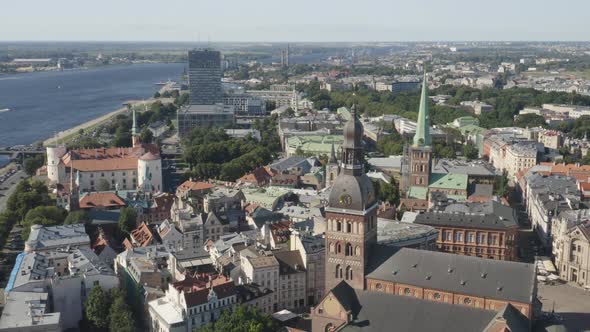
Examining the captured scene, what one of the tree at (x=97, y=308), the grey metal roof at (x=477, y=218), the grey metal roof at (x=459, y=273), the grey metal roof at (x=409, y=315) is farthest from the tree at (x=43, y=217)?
A: the grey metal roof at (x=459, y=273)

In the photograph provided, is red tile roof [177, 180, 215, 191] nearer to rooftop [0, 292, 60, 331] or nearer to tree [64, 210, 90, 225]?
tree [64, 210, 90, 225]

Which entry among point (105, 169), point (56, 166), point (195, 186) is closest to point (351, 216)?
Answer: point (195, 186)

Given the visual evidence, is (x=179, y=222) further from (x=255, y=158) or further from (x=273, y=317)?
(x=255, y=158)

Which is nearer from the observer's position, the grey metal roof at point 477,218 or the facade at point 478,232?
the facade at point 478,232

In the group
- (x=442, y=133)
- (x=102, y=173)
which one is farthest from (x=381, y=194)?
(x=442, y=133)

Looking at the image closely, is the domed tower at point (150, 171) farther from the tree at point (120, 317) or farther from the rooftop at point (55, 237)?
the tree at point (120, 317)

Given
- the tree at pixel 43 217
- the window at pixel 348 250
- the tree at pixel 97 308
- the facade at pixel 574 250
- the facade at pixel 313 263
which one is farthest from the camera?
the tree at pixel 43 217

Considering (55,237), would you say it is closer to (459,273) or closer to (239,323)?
(239,323)
